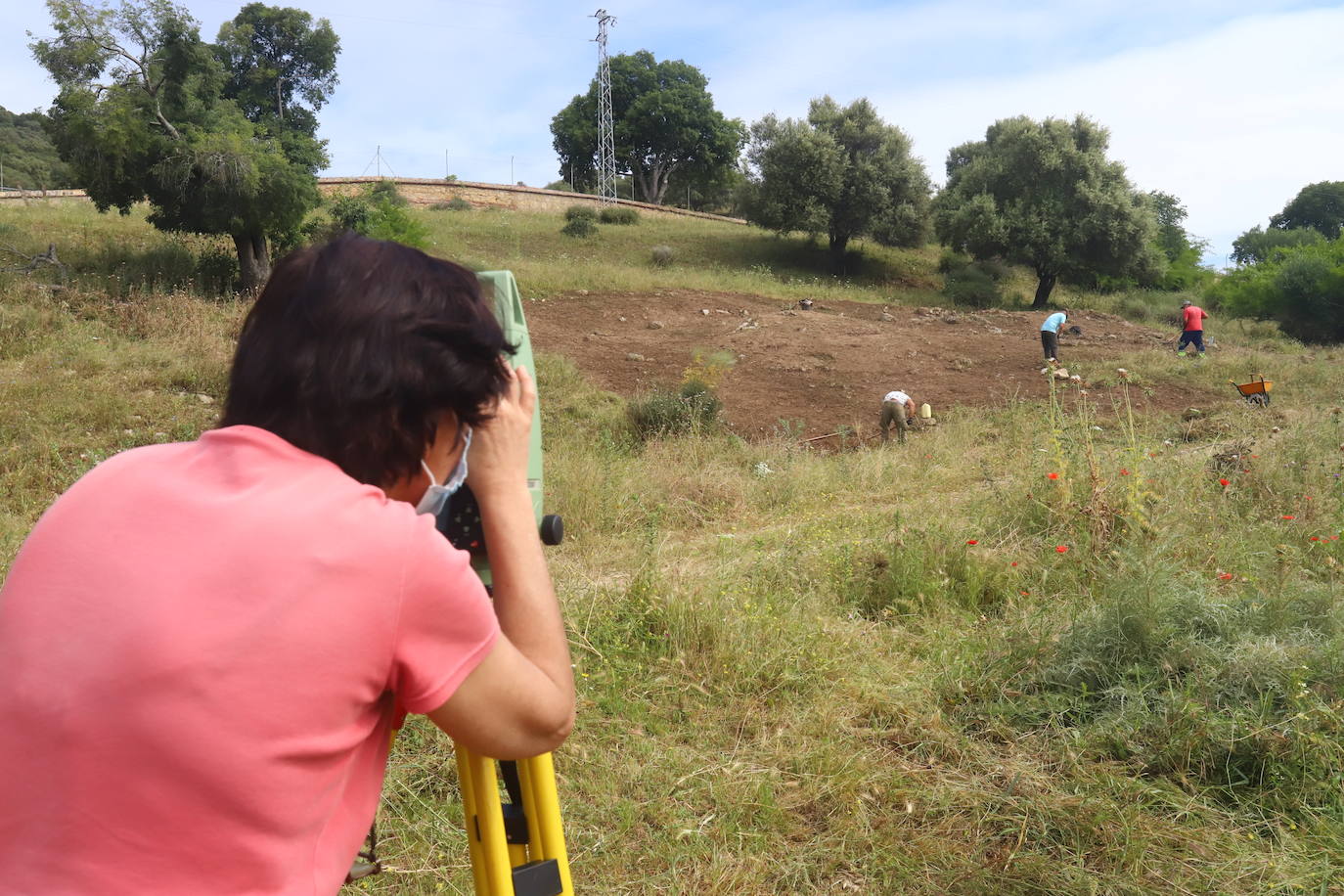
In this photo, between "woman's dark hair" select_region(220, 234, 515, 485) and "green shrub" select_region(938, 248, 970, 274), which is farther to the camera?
"green shrub" select_region(938, 248, 970, 274)

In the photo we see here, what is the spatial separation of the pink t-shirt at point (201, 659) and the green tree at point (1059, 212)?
2959 cm

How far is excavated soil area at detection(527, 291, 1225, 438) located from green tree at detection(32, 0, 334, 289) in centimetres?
495

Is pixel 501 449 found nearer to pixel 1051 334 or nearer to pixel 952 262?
pixel 1051 334

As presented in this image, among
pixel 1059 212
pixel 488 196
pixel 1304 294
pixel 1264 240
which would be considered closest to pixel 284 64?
pixel 488 196

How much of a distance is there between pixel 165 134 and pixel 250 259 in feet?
7.29

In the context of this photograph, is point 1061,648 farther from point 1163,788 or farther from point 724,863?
point 724,863

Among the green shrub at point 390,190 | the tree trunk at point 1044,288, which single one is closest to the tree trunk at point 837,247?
the tree trunk at point 1044,288

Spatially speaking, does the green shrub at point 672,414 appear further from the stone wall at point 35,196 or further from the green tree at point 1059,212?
the green tree at point 1059,212

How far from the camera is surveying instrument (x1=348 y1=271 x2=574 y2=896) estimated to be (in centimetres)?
146

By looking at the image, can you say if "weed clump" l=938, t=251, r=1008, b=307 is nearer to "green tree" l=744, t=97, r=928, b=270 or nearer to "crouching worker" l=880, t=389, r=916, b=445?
"green tree" l=744, t=97, r=928, b=270

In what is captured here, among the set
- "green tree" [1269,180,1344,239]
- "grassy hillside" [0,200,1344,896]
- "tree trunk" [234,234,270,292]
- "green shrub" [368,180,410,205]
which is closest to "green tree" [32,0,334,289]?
"tree trunk" [234,234,270,292]

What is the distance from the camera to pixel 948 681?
366 centimetres

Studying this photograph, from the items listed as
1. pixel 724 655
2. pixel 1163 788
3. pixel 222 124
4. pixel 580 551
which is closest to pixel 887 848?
pixel 1163 788

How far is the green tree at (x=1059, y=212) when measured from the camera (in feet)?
90.1
